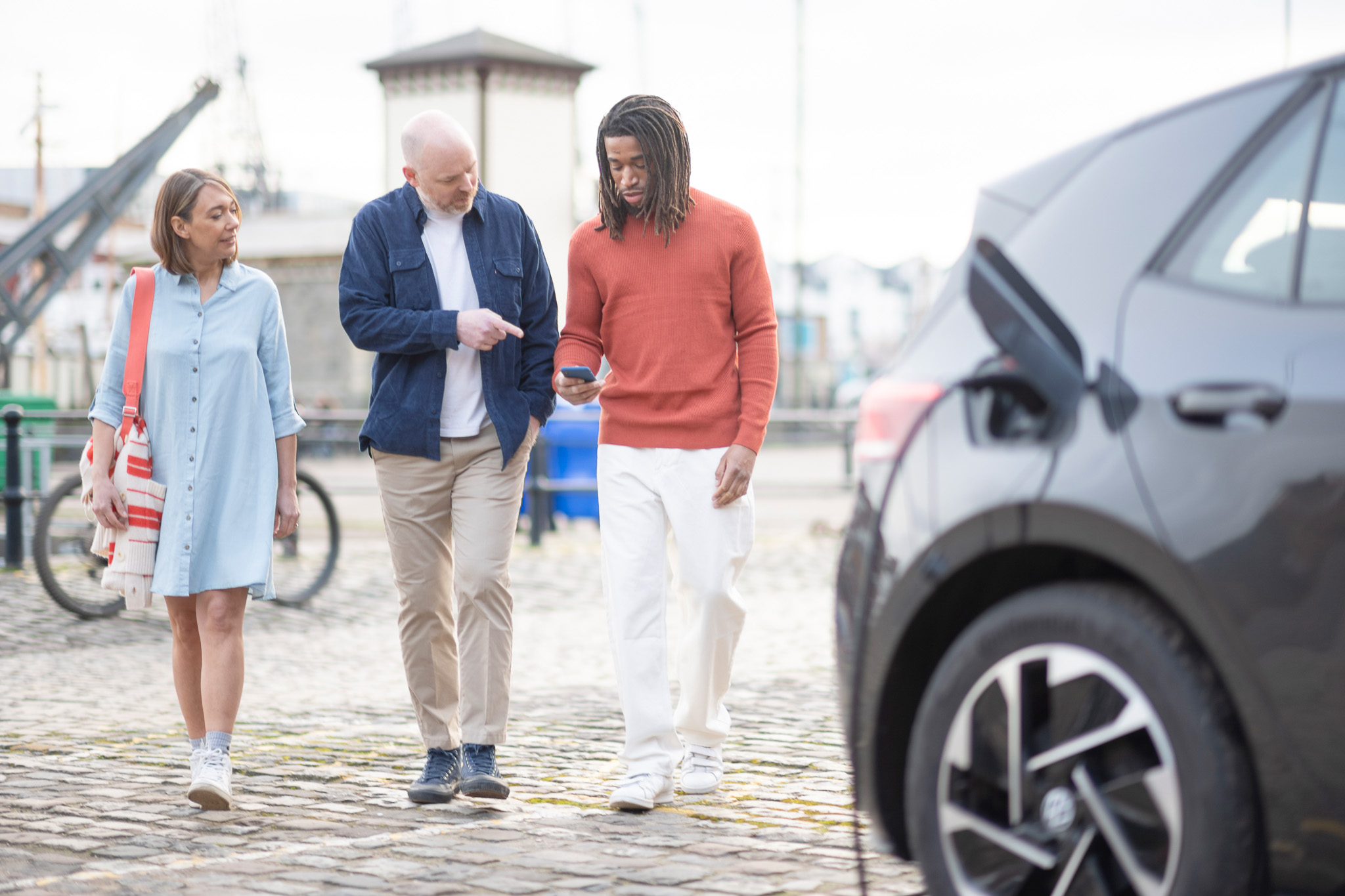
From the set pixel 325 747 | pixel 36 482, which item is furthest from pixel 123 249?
pixel 325 747

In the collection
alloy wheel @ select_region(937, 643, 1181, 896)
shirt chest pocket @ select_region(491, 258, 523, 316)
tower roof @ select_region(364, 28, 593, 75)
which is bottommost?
alloy wheel @ select_region(937, 643, 1181, 896)

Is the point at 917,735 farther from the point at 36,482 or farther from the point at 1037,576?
the point at 36,482

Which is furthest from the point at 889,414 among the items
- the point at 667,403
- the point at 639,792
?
the point at 639,792

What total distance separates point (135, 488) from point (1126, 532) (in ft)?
9.77

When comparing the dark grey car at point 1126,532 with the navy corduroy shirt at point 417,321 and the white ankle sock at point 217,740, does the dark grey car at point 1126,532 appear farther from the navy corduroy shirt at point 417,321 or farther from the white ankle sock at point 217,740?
the white ankle sock at point 217,740

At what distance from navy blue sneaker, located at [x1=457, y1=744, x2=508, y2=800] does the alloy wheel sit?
1972 mm

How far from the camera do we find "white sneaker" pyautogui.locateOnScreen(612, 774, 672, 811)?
4.34m

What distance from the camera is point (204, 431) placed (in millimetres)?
4574

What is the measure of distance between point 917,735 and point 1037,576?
0.35m

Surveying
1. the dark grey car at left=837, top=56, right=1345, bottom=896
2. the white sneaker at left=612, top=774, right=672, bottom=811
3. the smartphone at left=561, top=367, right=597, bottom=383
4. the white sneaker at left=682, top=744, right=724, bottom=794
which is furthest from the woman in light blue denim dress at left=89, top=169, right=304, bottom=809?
the dark grey car at left=837, top=56, right=1345, bottom=896

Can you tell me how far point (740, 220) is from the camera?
180 inches

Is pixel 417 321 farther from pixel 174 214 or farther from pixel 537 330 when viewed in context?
pixel 174 214

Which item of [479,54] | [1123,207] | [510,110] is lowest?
[1123,207]

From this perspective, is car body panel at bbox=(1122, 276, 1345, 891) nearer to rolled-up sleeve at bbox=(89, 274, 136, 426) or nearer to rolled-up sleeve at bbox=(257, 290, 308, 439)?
rolled-up sleeve at bbox=(257, 290, 308, 439)
